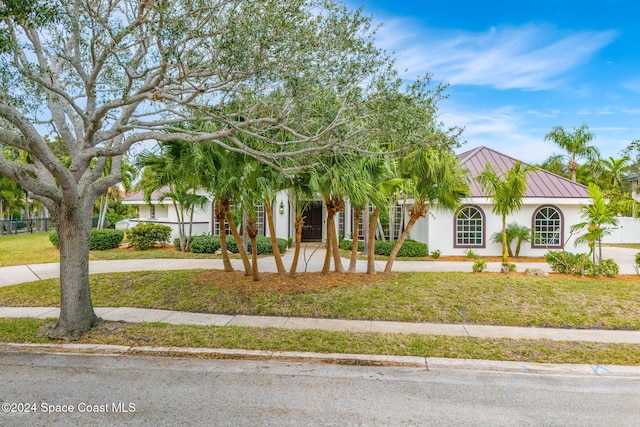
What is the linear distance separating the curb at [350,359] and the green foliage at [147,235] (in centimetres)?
1196

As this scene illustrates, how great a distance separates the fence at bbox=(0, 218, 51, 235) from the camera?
2970cm

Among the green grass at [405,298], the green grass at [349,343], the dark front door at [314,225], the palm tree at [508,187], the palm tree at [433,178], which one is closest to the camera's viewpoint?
the green grass at [349,343]

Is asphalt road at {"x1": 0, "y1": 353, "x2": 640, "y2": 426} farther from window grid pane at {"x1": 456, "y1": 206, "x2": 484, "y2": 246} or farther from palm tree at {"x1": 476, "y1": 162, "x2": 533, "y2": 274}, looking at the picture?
window grid pane at {"x1": 456, "y1": 206, "x2": 484, "y2": 246}

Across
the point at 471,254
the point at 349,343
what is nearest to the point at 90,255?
the point at 349,343

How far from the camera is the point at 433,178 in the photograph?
1034 centimetres

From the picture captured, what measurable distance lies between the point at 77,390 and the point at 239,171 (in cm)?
547

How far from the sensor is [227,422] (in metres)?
4.11

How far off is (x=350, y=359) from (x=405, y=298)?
3462 mm

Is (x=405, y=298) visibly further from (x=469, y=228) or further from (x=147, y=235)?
(x=147, y=235)

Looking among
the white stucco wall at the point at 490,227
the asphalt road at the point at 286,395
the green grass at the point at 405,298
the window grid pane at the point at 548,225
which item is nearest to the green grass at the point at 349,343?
the asphalt road at the point at 286,395

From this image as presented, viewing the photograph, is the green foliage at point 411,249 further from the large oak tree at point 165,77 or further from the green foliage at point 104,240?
the green foliage at point 104,240

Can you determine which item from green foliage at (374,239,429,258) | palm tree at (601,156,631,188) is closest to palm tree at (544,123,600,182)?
palm tree at (601,156,631,188)

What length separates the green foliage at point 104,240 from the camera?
18.3 metres

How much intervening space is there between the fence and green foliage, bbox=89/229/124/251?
54.2ft
